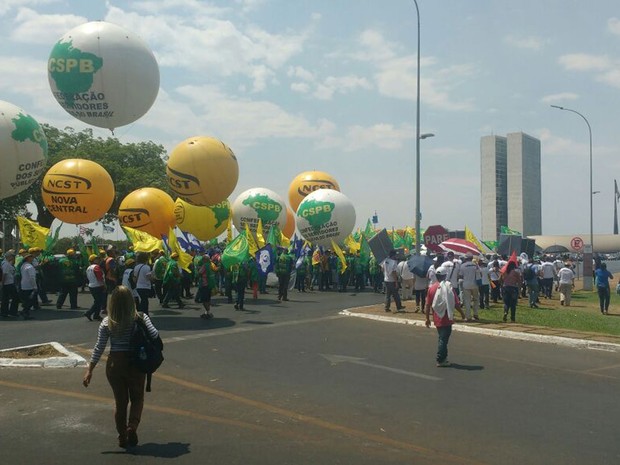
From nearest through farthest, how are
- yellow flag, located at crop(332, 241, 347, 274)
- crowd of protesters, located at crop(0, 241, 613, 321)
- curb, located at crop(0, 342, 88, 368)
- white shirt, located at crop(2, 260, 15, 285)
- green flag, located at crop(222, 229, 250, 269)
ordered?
curb, located at crop(0, 342, 88, 368), crowd of protesters, located at crop(0, 241, 613, 321), white shirt, located at crop(2, 260, 15, 285), green flag, located at crop(222, 229, 250, 269), yellow flag, located at crop(332, 241, 347, 274)

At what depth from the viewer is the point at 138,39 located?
1356 cm

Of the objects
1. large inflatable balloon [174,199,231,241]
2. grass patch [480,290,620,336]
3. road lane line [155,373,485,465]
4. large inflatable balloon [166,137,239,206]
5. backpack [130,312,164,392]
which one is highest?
large inflatable balloon [166,137,239,206]

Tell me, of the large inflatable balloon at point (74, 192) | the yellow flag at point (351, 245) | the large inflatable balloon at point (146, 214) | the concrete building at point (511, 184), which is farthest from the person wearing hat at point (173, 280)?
the concrete building at point (511, 184)

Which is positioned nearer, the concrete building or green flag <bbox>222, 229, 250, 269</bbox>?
green flag <bbox>222, 229, 250, 269</bbox>

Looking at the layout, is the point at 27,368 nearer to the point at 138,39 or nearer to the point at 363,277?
the point at 138,39

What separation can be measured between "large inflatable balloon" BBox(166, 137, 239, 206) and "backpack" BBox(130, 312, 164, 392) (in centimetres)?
1037

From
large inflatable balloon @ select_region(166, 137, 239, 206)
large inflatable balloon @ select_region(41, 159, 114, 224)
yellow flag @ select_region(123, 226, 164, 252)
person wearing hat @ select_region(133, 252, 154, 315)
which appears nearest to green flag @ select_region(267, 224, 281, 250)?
yellow flag @ select_region(123, 226, 164, 252)

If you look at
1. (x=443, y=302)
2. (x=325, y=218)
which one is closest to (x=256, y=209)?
(x=325, y=218)

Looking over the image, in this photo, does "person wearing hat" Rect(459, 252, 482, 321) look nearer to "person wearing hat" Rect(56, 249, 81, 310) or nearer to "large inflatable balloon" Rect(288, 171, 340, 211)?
"person wearing hat" Rect(56, 249, 81, 310)

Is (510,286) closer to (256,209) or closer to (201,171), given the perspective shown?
(201,171)

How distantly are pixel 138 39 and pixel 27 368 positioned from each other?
7.52m

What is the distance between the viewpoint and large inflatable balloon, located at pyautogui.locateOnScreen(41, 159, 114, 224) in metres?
19.4

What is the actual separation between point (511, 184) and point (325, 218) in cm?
9956

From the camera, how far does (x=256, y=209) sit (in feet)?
84.7
